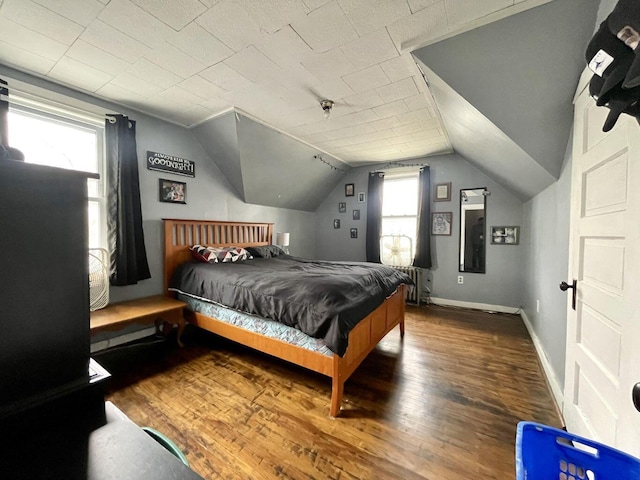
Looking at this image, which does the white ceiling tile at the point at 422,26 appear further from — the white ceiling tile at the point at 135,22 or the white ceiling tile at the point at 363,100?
the white ceiling tile at the point at 135,22

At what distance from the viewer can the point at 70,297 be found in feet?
2.06

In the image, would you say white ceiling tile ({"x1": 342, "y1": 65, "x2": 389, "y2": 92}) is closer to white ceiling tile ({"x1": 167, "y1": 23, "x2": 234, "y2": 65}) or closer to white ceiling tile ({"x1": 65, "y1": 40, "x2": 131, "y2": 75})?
white ceiling tile ({"x1": 167, "y1": 23, "x2": 234, "y2": 65})

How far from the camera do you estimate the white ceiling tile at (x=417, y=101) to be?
2.44 m

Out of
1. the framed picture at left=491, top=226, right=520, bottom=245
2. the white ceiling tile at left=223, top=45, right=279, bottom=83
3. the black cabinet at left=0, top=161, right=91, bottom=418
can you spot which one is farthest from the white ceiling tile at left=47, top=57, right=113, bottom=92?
the framed picture at left=491, top=226, right=520, bottom=245

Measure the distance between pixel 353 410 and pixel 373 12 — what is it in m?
2.53

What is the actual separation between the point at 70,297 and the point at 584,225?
2.04 m

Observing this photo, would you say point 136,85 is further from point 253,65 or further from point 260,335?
point 260,335

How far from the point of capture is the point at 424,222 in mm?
4246

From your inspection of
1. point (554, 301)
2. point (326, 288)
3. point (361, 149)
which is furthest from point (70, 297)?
point (361, 149)

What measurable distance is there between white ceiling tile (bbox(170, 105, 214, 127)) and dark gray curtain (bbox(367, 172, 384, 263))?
9.63 feet

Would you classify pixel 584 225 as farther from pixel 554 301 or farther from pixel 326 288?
pixel 326 288

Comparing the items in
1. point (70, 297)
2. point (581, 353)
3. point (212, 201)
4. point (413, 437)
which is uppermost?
point (212, 201)

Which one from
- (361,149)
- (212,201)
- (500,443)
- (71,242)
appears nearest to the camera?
(71,242)

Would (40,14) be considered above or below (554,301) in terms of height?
Result: above
